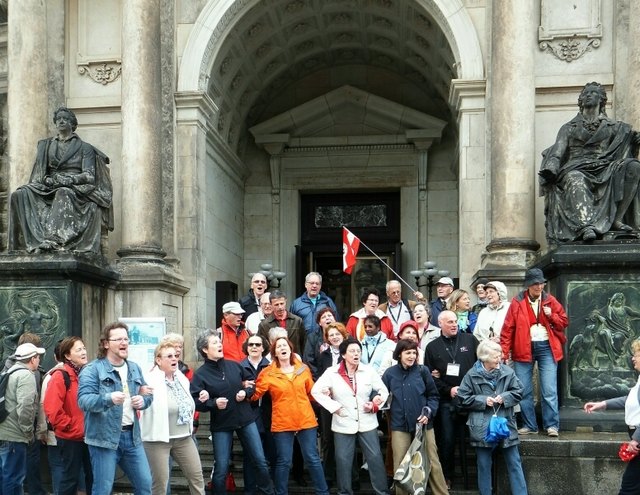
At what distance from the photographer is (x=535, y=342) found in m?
9.77

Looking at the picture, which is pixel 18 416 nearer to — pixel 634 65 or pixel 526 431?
pixel 526 431

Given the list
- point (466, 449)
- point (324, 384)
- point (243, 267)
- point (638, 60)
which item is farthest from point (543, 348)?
point (243, 267)

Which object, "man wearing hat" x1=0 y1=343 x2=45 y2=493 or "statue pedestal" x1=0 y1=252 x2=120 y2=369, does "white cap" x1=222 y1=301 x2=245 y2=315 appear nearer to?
"man wearing hat" x1=0 y1=343 x2=45 y2=493

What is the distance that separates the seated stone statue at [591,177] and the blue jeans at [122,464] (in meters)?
5.88

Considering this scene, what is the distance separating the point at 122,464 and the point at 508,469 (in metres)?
3.64

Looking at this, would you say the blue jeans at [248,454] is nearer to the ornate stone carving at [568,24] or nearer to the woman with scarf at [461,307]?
the woman with scarf at [461,307]

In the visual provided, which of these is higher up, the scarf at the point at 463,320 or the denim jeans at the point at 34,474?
the scarf at the point at 463,320

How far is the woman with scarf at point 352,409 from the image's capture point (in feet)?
28.9

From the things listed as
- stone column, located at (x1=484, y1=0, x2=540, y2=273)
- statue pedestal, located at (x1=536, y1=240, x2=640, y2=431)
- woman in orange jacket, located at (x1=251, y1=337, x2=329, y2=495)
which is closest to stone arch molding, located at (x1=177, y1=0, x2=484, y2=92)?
stone column, located at (x1=484, y1=0, x2=540, y2=273)

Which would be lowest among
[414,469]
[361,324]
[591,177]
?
[414,469]

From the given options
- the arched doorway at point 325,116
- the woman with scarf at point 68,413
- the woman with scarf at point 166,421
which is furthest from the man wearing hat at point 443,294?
the arched doorway at point 325,116

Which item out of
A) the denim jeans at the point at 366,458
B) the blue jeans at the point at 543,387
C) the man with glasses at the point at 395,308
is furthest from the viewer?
the man with glasses at the point at 395,308

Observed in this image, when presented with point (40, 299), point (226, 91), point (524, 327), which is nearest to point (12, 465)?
point (40, 299)

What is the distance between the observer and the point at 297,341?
1044cm
